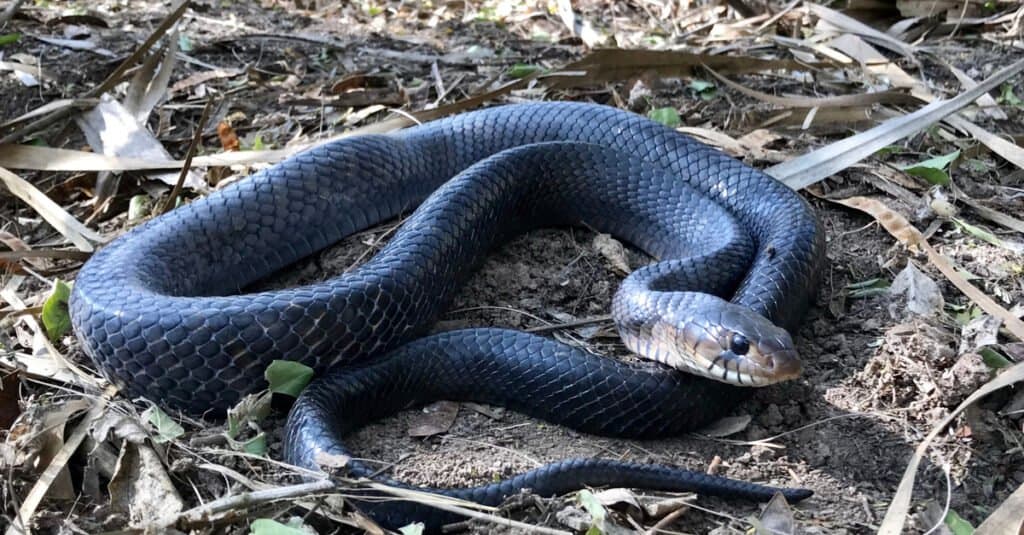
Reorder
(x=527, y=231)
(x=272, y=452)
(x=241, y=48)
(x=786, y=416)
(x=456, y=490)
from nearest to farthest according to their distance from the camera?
(x=456, y=490) → (x=272, y=452) → (x=786, y=416) → (x=527, y=231) → (x=241, y=48)

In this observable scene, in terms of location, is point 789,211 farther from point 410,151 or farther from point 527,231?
point 410,151

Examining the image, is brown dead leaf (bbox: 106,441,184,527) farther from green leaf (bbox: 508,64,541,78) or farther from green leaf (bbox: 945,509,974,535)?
green leaf (bbox: 508,64,541,78)

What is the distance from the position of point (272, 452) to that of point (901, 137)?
412 cm

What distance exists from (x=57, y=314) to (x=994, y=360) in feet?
13.3

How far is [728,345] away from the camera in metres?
3.97

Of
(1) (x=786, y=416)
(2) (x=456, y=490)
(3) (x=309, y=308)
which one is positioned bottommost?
(1) (x=786, y=416)

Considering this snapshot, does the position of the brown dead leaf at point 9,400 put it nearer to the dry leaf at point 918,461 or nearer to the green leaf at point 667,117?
the dry leaf at point 918,461

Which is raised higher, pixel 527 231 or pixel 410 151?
pixel 410 151

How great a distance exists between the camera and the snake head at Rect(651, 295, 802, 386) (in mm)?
3867

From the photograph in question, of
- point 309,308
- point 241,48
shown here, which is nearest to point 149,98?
point 241,48

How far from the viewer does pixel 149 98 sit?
21.5 ft

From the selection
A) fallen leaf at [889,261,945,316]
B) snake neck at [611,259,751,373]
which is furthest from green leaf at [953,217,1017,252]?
snake neck at [611,259,751,373]

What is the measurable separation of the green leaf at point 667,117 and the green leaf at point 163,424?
362 cm

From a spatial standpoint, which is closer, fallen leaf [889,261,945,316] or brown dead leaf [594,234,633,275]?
fallen leaf [889,261,945,316]
